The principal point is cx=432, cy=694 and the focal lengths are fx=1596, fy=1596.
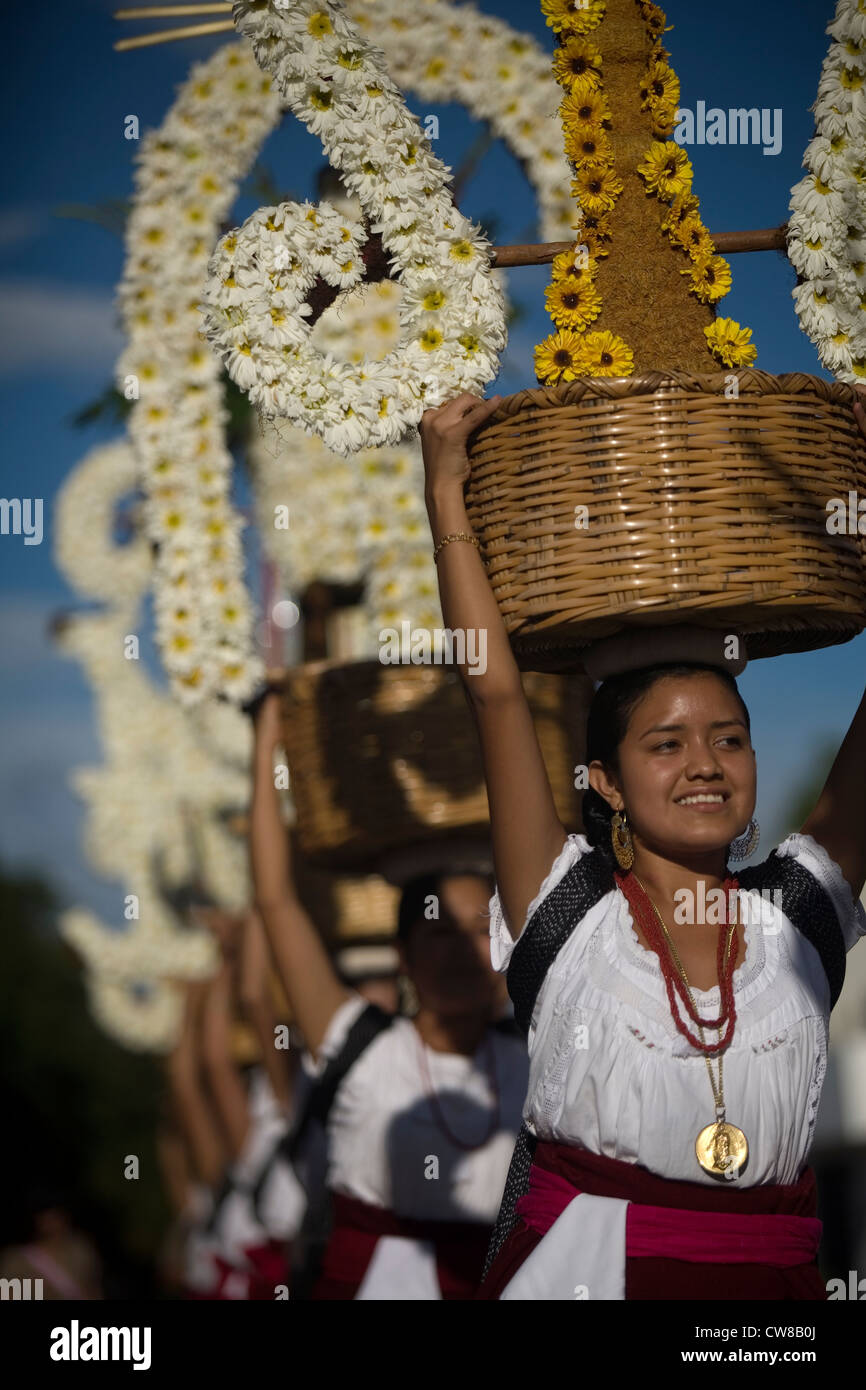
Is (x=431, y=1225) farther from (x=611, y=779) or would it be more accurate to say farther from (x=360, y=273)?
(x=360, y=273)

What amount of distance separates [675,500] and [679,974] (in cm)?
85

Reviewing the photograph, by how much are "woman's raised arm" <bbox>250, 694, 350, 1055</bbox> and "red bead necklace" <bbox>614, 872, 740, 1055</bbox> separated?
143cm

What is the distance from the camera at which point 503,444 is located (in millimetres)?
2854

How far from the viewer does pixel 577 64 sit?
10.1 ft

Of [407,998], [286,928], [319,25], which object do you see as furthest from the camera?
[407,998]

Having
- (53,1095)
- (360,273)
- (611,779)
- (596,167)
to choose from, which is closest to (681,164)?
(596,167)

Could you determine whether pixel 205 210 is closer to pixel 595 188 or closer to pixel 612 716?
pixel 595 188

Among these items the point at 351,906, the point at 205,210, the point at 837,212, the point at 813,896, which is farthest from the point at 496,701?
the point at 351,906

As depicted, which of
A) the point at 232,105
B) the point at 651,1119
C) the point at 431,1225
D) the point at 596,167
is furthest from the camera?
the point at 232,105

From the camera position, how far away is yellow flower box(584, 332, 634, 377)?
289 centimetres

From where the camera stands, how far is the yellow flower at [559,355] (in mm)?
2912

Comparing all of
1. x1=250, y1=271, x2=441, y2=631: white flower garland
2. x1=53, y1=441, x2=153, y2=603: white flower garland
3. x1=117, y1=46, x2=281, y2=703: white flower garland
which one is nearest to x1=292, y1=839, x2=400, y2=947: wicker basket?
→ x1=250, y1=271, x2=441, y2=631: white flower garland

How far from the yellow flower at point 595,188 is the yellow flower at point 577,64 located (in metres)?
0.17
